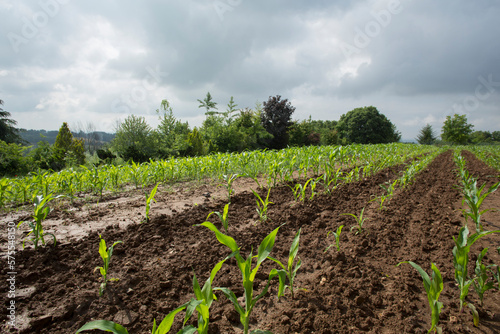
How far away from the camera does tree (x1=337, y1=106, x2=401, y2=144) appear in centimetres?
4900

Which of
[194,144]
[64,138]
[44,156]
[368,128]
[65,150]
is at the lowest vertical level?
[44,156]

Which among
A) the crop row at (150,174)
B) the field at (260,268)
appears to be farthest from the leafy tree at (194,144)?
the field at (260,268)

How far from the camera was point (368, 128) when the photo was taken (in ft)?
162

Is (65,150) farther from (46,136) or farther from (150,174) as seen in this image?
(150,174)

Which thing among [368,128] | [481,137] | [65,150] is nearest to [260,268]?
[65,150]

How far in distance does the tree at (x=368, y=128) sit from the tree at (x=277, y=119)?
80.3 feet

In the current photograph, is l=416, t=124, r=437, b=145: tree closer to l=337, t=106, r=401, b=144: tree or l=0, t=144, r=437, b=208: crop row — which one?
l=337, t=106, r=401, b=144: tree

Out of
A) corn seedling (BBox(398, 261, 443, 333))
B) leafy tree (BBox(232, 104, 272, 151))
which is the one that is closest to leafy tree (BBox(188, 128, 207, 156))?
leafy tree (BBox(232, 104, 272, 151))

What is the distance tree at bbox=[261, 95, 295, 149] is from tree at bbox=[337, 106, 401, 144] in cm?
2449

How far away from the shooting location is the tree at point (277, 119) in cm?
2906

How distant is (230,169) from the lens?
6430 mm

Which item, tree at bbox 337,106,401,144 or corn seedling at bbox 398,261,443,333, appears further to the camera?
tree at bbox 337,106,401,144

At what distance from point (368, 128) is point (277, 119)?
3012cm

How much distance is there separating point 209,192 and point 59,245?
8.54 feet
